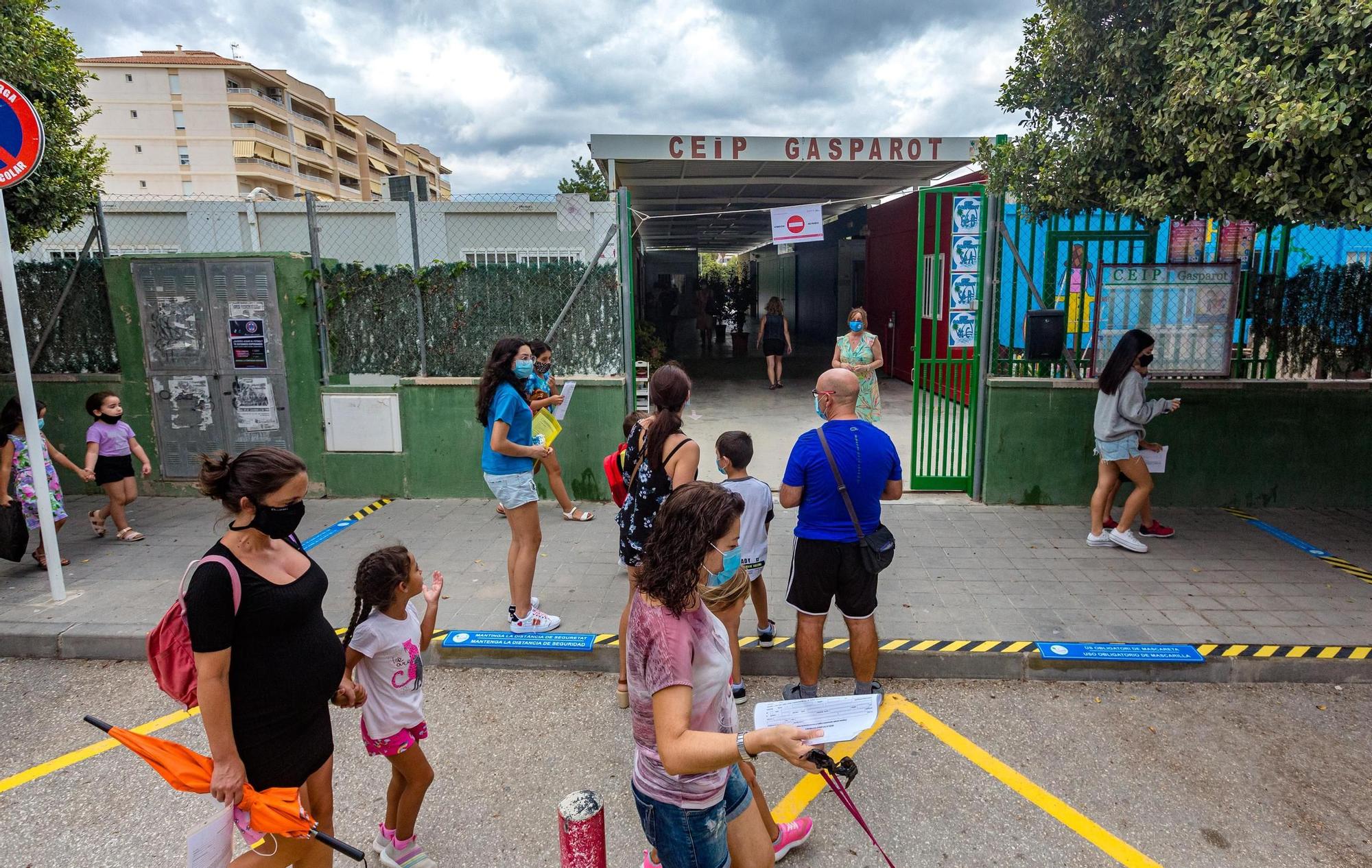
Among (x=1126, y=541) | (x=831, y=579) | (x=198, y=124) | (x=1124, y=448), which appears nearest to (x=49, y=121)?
(x=831, y=579)

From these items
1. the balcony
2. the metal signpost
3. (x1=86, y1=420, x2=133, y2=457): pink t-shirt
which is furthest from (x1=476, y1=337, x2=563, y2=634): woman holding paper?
the balcony

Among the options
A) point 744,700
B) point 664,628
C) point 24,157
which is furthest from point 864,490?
point 24,157

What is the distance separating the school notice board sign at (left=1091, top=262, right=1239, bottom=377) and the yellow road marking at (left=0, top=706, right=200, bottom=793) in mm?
7380

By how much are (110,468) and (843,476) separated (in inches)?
251

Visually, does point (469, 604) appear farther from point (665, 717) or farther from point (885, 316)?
point (885, 316)

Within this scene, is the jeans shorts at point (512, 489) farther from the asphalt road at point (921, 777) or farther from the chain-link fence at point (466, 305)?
the chain-link fence at point (466, 305)

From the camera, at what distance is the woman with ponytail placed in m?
3.75

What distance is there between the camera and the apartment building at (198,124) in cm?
5988

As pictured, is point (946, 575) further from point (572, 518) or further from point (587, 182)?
point (587, 182)

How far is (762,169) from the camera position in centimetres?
1249

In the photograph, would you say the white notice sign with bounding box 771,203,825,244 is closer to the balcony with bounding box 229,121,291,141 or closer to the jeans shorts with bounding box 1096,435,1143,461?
the jeans shorts with bounding box 1096,435,1143,461

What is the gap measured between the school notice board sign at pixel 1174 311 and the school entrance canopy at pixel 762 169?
3.81m

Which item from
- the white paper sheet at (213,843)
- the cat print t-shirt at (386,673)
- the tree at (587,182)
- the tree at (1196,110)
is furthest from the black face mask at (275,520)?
the tree at (587,182)

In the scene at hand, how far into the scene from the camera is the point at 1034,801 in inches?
135
